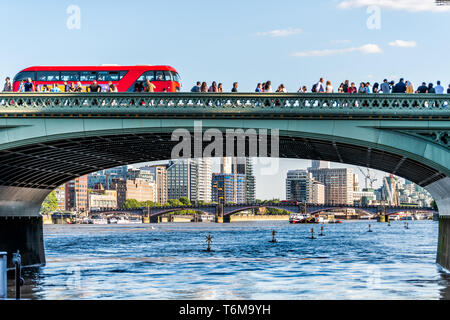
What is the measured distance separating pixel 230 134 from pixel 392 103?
348 inches

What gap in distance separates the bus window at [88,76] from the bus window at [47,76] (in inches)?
87.6

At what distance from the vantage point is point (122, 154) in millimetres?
54875

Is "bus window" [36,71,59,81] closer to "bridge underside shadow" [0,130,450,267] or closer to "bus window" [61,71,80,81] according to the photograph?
"bus window" [61,71,80,81]

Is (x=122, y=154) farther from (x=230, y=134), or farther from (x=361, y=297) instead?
(x=361, y=297)

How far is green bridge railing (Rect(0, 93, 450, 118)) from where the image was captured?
3881cm

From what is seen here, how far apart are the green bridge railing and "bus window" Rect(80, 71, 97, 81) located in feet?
37.7

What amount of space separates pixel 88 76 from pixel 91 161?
8337 millimetres

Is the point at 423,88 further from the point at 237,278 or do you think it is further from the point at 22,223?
the point at 22,223

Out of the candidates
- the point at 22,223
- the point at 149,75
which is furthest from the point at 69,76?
the point at 22,223

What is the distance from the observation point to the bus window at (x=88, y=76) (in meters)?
52.0

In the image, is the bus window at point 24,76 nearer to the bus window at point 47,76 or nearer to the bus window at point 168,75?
the bus window at point 47,76

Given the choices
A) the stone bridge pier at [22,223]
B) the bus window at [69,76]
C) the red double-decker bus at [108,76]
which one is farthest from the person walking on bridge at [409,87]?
the stone bridge pier at [22,223]

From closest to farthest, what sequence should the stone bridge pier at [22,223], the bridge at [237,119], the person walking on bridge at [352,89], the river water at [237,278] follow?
1. the bridge at [237,119]
2. the person walking on bridge at [352,89]
3. the river water at [237,278]
4. the stone bridge pier at [22,223]

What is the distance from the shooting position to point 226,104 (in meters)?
Answer: 39.6
